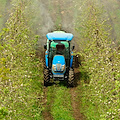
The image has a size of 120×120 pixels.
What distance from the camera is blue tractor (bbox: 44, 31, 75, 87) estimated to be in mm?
13852

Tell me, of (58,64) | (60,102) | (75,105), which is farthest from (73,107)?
(58,64)

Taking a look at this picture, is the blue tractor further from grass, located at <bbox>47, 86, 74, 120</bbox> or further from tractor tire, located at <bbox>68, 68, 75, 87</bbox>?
grass, located at <bbox>47, 86, 74, 120</bbox>

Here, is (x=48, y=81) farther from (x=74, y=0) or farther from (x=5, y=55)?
(x=74, y=0)

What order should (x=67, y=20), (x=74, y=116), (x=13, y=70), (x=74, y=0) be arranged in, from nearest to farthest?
(x=13, y=70)
(x=74, y=116)
(x=67, y=20)
(x=74, y=0)

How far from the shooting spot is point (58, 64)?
45.3 feet

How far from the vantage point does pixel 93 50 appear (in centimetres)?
1353

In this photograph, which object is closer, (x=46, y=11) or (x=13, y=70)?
(x=13, y=70)

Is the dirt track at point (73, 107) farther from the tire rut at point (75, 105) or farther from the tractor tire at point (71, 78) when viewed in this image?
the tractor tire at point (71, 78)

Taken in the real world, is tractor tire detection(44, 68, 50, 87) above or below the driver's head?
below

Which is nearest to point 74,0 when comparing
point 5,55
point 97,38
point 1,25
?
point 1,25

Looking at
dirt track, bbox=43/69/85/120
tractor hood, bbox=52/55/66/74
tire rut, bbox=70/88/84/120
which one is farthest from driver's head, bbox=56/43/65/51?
tire rut, bbox=70/88/84/120

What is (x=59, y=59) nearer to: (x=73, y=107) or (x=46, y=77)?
(x=46, y=77)

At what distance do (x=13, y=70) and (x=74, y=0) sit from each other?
1792 centimetres

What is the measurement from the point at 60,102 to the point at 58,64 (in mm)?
2217
